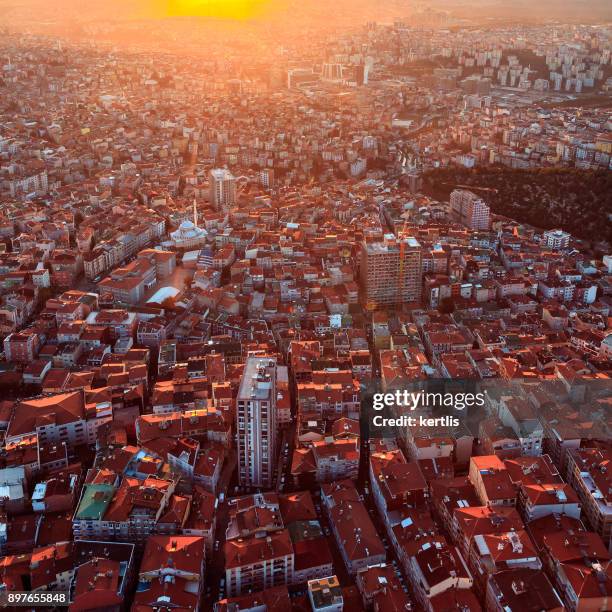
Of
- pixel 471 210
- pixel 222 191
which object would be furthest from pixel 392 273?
pixel 222 191

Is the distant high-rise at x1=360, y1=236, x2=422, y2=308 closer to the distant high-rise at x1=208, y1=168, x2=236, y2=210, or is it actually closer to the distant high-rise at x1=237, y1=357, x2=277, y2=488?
the distant high-rise at x1=237, y1=357, x2=277, y2=488

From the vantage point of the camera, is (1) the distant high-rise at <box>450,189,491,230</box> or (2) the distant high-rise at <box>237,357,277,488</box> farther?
(1) the distant high-rise at <box>450,189,491,230</box>

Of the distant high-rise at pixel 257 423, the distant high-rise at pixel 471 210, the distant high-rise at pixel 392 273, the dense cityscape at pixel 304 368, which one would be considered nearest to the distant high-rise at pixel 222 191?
the dense cityscape at pixel 304 368

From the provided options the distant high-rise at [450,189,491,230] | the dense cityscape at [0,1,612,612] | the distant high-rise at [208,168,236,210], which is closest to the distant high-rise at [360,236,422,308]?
the dense cityscape at [0,1,612,612]

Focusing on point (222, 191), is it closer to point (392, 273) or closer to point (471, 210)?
point (471, 210)

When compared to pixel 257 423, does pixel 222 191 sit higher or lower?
lower
